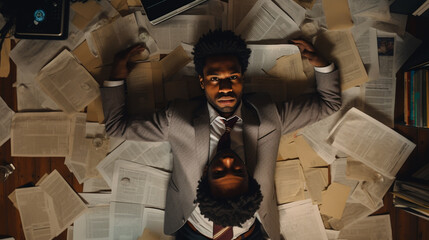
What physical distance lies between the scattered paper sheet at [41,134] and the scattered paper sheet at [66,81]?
9 cm

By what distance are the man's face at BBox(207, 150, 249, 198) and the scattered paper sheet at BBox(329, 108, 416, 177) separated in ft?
2.11

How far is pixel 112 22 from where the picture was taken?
4.70 ft

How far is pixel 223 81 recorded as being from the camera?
1.20 meters

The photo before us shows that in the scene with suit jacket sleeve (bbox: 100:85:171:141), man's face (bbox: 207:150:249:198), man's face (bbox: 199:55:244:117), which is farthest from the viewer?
suit jacket sleeve (bbox: 100:85:171:141)

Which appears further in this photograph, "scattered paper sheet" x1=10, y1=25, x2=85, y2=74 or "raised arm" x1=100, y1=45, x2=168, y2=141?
"scattered paper sheet" x1=10, y1=25, x2=85, y2=74

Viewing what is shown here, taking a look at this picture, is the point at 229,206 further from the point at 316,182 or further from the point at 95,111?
the point at 95,111

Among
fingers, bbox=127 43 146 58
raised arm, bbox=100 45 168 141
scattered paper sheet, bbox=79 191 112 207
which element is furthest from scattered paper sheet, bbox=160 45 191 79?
scattered paper sheet, bbox=79 191 112 207

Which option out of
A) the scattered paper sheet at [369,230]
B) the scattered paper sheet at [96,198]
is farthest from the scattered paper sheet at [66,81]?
the scattered paper sheet at [369,230]

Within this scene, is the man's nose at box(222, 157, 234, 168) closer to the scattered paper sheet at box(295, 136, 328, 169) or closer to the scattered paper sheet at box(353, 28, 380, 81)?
the scattered paper sheet at box(295, 136, 328, 169)

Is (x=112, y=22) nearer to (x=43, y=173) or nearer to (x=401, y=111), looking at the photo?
(x=43, y=173)

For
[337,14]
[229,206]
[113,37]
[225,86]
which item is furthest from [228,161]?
[337,14]

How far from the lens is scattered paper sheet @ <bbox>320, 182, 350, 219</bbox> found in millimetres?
1537

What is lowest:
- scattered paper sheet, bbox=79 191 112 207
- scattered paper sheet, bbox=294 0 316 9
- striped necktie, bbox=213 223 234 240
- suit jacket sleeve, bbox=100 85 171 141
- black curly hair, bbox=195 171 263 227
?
striped necktie, bbox=213 223 234 240

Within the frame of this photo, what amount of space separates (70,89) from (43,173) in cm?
43
